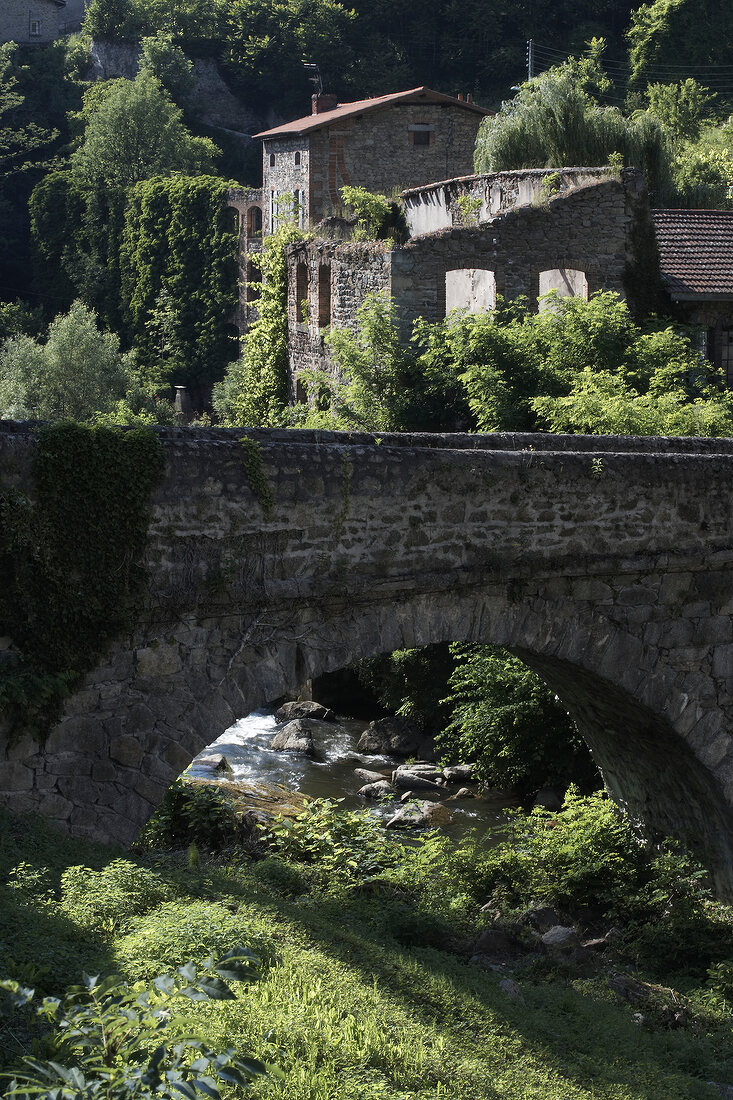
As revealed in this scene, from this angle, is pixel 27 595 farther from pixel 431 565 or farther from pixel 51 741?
pixel 431 565

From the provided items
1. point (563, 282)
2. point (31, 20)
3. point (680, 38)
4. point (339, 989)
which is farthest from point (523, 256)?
point (31, 20)

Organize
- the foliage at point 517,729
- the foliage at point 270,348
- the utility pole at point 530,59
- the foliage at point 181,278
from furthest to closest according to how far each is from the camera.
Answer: the foliage at point 181,278, the utility pole at point 530,59, the foliage at point 270,348, the foliage at point 517,729

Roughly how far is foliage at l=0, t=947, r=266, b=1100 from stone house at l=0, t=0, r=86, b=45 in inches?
2500

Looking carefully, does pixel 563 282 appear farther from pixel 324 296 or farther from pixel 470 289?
pixel 324 296

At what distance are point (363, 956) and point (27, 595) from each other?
108 inches

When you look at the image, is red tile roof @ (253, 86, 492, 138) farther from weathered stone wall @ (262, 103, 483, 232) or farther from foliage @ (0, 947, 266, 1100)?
foliage @ (0, 947, 266, 1100)

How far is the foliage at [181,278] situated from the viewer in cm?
3828

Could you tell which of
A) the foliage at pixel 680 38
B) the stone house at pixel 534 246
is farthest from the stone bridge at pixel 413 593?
the foliage at pixel 680 38

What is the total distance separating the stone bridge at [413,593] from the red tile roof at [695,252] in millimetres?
7984

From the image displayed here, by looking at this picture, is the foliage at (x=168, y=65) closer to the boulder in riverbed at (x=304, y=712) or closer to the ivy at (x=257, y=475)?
the boulder in riverbed at (x=304, y=712)

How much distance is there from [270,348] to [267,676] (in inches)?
668

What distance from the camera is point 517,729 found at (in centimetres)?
1332

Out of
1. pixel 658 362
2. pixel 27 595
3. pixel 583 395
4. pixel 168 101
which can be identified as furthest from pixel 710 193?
pixel 168 101

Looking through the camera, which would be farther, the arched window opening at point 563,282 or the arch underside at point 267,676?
the arched window opening at point 563,282
